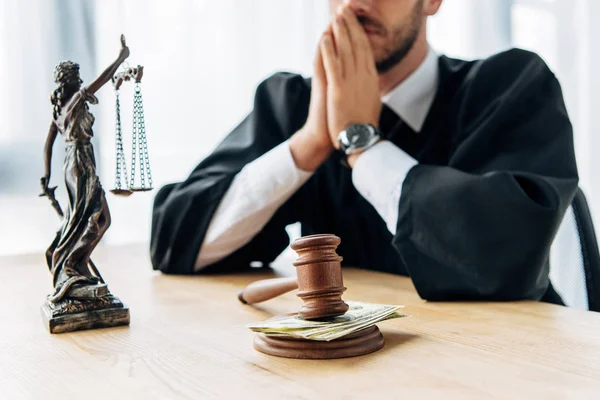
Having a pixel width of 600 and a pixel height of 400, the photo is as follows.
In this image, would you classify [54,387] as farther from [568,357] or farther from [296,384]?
[568,357]

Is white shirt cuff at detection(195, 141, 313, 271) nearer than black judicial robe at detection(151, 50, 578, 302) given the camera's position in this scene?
No

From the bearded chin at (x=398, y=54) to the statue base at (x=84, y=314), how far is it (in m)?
0.89

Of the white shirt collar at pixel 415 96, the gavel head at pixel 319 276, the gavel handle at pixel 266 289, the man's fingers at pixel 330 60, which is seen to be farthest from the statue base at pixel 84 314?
the white shirt collar at pixel 415 96

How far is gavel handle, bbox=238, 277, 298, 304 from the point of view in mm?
1033

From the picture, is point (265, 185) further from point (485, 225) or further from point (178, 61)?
point (178, 61)

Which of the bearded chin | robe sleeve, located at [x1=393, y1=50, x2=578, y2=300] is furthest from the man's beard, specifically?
robe sleeve, located at [x1=393, y1=50, x2=578, y2=300]

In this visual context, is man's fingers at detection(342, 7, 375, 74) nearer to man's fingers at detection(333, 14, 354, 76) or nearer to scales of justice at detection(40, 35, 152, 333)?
man's fingers at detection(333, 14, 354, 76)

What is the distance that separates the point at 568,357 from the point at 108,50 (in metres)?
2.10

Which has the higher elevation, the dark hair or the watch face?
the dark hair

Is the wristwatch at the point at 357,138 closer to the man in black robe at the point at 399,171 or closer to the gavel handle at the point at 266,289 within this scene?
the man in black robe at the point at 399,171

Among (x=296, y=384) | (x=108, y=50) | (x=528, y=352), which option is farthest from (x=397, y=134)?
(x=108, y=50)

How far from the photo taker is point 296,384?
2.33 feet

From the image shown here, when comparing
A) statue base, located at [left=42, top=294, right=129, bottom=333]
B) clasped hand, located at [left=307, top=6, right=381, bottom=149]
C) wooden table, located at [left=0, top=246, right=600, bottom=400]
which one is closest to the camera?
wooden table, located at [left=0, top=246, right=600, bottom=400]

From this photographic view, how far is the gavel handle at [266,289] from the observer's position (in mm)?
1033
